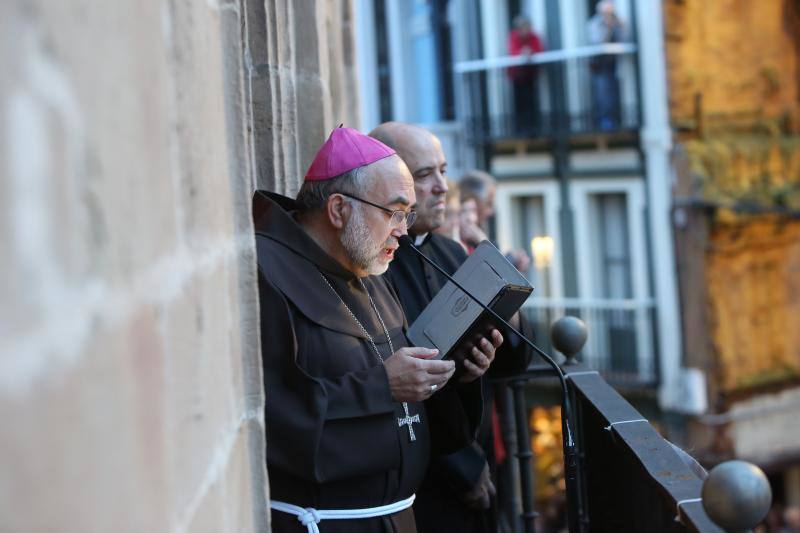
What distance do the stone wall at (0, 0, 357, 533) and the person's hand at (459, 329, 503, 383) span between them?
4.04 feet

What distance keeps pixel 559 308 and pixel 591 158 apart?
2006 millimetres

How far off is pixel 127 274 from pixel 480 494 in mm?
2907

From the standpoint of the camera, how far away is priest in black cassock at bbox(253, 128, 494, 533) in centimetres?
276

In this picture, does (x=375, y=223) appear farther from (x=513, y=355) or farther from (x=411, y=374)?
(x=513, y=355)

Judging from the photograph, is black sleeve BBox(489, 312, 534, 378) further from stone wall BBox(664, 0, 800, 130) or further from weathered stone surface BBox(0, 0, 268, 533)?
stone wall BBox(664, 0, 800, 130)

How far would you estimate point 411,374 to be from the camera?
9.36 ft

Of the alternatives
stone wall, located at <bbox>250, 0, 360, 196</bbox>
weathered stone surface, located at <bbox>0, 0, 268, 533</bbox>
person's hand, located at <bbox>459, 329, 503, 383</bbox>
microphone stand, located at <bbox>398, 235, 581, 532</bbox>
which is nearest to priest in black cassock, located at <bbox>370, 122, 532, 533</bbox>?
stone wall, located at <bbox>250, 0, 360, 196</bbox>

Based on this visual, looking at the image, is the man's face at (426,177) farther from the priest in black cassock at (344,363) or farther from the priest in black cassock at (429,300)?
the priest in black cassock at (344,363)

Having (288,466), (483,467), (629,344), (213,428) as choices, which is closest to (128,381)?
(213,428)

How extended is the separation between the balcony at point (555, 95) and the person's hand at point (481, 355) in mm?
12174

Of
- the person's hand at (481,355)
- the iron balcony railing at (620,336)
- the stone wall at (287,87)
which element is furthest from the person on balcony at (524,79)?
the person's hand at (481,355)

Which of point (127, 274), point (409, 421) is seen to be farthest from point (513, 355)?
point (127, 274)

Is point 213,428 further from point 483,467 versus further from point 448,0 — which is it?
point 448,0

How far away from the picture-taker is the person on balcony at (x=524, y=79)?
51.3ft
